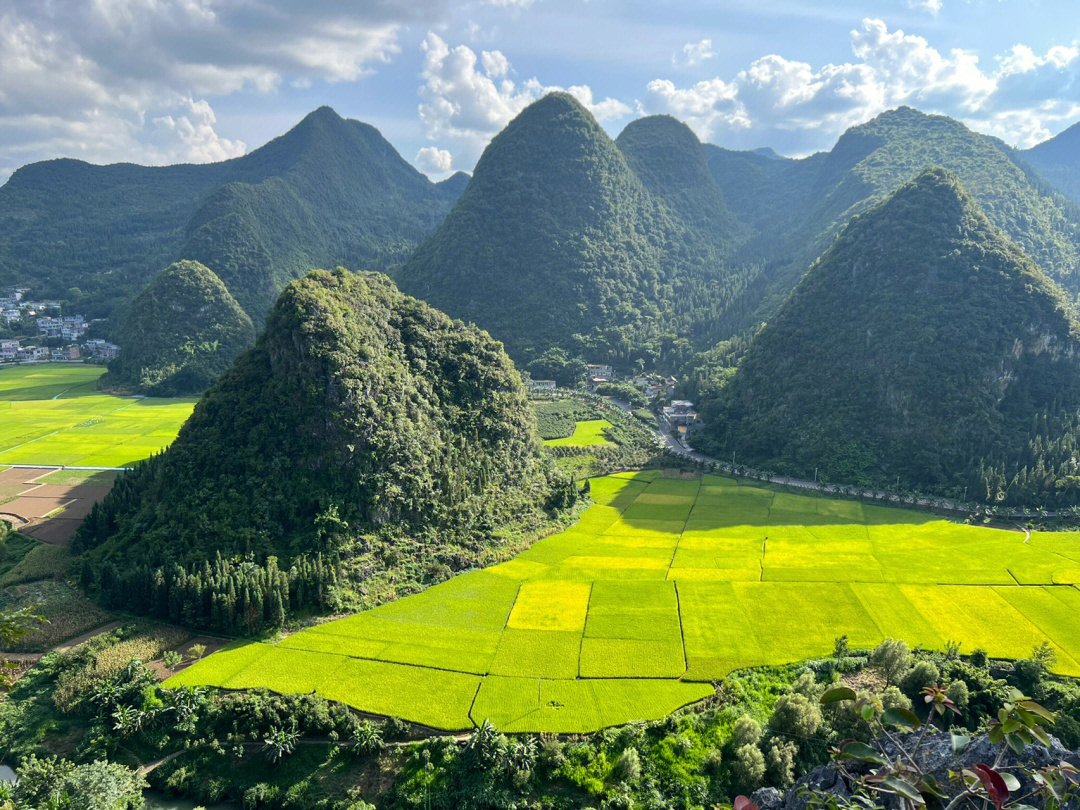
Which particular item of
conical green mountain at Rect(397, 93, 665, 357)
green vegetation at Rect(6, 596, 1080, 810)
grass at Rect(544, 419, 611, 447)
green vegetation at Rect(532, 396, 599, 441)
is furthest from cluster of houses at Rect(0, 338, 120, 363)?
green vegetation at Rect(6, 596, 1080, 810)

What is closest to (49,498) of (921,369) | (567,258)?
(921,369)

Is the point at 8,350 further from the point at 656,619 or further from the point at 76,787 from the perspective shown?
the point at 656,619

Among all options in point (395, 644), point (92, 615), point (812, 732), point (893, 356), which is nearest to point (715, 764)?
point (812, 732)

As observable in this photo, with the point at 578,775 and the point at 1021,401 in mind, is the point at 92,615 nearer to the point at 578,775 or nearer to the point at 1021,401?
the point at 578,775

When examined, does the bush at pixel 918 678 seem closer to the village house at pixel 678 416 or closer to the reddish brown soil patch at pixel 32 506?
the village house at pixel 678 416

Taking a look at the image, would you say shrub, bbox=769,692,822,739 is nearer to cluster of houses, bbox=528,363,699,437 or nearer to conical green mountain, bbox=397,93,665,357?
cluster of houses, bbox=528,363,699,437
